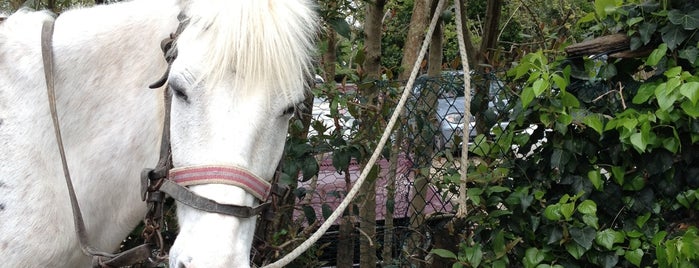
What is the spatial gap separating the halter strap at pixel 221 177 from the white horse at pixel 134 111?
2cm

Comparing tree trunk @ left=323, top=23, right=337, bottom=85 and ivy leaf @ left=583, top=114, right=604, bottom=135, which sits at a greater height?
tree trunk @ left=323, top=23, right=337, bottom=85

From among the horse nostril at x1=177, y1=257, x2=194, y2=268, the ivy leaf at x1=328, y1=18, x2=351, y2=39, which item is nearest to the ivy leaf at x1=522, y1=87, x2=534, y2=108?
the ivy leaf at x1=328, y1=18, x2=351, y2=39

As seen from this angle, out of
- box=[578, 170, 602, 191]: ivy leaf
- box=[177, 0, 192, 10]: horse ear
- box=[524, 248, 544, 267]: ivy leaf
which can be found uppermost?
box=[177, 0, 192, 10]: horse ear

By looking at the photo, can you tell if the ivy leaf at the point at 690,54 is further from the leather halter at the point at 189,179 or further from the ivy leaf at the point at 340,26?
the leather halter at the point at 189,179

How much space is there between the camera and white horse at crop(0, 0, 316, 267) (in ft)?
5.66

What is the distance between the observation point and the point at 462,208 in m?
2.73

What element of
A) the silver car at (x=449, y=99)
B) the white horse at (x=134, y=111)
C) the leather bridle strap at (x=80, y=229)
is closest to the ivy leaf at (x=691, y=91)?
the silver car at (x=449, y=99)

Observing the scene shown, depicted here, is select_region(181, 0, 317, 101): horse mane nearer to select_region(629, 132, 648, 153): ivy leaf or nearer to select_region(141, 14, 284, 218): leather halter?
select_region(141, 14, 284, 218): leather halter

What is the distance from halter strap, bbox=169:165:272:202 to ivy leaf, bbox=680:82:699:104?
1493mm

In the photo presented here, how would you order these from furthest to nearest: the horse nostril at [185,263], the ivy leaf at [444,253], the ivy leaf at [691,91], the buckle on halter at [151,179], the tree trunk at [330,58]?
1. the tree trunk at [330,58]
2. the ivy leaf at [444,253]
3. the ivy leaf at [691,91]
4. the buckle on halter at [151,179]
5. the horse nostril at [185,263]

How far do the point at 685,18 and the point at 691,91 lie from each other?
11.8 inches

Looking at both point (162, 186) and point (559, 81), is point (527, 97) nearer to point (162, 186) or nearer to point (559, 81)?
point (559, 81)

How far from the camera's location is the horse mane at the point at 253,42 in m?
1.76

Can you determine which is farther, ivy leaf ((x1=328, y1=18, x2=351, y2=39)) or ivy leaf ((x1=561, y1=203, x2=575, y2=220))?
ivy leaf ((x1=328, y1=18, x2=351, y2=39))
